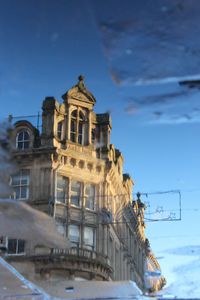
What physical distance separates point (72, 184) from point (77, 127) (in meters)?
4.40

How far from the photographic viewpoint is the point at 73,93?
56.1 metres

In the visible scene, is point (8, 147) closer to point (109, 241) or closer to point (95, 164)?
point (95, 164)

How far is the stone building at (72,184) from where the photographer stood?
165 ft

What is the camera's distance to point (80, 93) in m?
56.4

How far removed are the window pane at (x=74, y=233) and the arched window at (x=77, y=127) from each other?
6.71 meters

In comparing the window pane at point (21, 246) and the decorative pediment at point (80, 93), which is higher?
the decorative pediment at point (80, 93)

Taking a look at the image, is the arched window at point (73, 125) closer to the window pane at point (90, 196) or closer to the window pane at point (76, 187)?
the window pane at point (76, 187)

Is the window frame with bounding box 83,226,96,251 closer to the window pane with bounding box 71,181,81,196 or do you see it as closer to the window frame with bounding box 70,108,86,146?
the window pane with bounding box 71,181,81,196

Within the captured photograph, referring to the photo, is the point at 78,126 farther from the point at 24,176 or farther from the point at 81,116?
the point at 24,176

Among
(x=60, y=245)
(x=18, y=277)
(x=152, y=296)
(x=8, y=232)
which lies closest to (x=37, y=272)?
(x=60, y=245)

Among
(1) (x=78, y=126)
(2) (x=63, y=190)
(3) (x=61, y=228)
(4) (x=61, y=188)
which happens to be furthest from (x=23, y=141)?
(3) (x=61, y=228)

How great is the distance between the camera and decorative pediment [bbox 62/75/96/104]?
56.0 m

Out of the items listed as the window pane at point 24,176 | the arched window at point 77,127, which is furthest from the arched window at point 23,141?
the arched window at point 77,127

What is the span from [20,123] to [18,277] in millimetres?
25913
